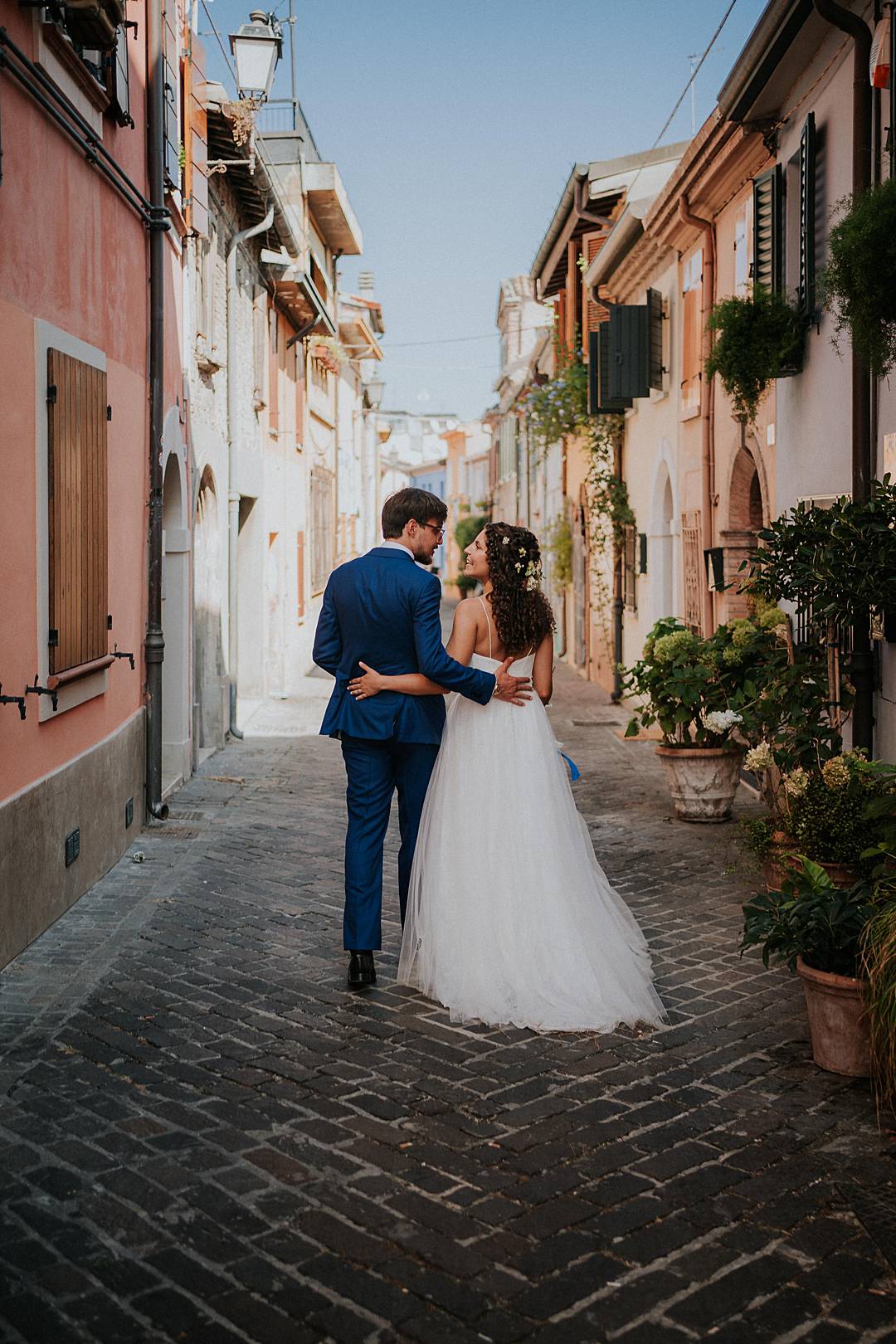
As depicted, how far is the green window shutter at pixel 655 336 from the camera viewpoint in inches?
613

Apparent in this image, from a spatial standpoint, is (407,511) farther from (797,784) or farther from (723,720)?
(723,720)

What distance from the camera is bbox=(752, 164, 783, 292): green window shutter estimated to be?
9727 mm

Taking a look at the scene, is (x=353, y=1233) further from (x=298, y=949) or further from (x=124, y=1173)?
(x=298, y=949)

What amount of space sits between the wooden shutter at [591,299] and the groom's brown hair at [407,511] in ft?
51.2

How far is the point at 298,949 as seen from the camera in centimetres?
645

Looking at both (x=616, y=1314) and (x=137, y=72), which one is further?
(x=137, y=72)

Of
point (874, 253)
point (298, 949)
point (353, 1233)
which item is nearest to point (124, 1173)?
point (353, 1233)

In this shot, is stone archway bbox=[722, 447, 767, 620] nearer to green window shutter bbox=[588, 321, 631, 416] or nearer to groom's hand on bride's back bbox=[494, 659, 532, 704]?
green window shutter bbox=[588, 321, 631, 416]

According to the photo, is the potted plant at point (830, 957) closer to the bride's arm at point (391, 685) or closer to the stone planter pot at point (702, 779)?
the bride's arm at point (391, 685)

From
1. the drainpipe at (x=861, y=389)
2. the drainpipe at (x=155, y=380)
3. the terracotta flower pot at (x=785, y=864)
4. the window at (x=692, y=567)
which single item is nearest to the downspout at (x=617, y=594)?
the window at (x=692, y=567)

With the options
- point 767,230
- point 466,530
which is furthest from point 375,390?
point 767,230

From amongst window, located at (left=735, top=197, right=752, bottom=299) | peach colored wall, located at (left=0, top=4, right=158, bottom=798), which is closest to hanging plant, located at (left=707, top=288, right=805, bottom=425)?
Answer: window, located at (left=735, top=197, right=752, bottom=299)

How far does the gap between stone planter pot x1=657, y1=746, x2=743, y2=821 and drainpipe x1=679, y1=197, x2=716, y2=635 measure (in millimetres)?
3563

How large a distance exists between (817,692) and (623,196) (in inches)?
523
